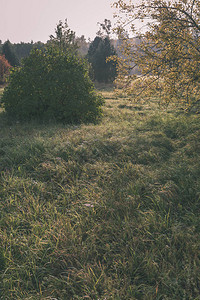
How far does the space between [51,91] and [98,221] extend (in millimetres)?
6626

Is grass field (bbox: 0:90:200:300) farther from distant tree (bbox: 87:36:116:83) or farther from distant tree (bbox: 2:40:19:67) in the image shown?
distant tree (bbox: 2:40:19:67)

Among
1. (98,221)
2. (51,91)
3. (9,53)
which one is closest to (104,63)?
(9,53)

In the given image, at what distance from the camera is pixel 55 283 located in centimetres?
219

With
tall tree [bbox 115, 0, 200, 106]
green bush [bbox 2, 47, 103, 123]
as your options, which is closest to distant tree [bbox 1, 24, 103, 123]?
green bush [bbox 2, 47, 103, 123]

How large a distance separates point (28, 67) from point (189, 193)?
27.2 ft

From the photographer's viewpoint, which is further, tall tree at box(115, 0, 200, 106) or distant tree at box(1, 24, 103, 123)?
distant tree at box(1, 24, 103, 123)

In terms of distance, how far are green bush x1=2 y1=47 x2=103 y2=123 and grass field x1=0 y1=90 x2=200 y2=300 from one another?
3.38 m

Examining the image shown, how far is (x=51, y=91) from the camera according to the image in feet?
27.8

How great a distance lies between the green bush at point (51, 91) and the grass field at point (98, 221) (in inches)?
133

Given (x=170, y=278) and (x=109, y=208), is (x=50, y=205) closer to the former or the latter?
(x=109, y=208)

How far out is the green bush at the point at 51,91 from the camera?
28.2ft

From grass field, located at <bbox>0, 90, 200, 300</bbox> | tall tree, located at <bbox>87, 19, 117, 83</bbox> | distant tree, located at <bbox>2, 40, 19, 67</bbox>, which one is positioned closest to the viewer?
grass field, located at <bbox>0, 90, 200, 300</bbox>

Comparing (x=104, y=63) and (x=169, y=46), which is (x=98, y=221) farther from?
(x=104, y=63)

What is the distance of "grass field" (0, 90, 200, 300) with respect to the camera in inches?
85.4
